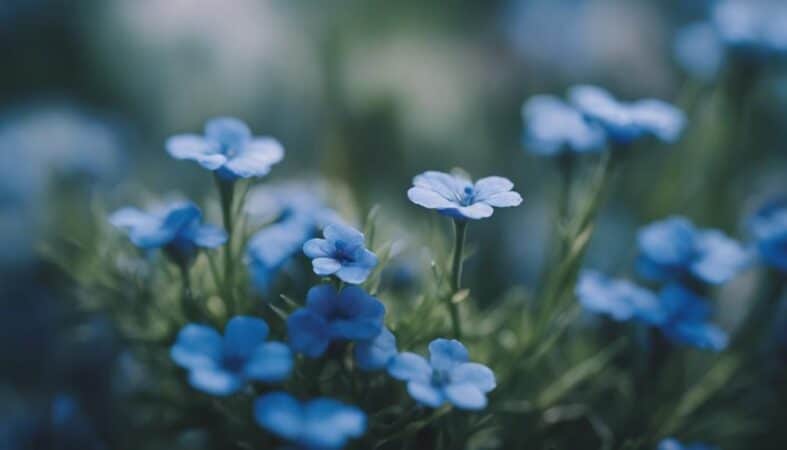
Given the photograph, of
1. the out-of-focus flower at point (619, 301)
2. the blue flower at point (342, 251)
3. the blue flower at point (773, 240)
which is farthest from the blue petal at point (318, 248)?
the blue flower at point (773, 240)

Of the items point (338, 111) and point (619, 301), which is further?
point (338, 111)

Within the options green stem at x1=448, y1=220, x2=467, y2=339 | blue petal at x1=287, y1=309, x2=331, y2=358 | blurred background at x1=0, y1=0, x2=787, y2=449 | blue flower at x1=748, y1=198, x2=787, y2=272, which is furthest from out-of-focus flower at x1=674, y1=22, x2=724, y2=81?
blue petal at x1=287, y1=309, x2=331, y2=358

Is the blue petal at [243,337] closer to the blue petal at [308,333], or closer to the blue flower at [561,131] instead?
the blue petal at [308,333]

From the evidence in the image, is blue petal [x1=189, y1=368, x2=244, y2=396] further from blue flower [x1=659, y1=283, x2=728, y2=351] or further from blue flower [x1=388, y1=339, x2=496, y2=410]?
blue flower [x1=659, y1=283, x2=728, y2=351]

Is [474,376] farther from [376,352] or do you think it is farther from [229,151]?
[229,151]

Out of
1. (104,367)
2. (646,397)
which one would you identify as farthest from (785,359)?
(104,367)

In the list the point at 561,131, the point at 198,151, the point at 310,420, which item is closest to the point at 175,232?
the point at 198,151

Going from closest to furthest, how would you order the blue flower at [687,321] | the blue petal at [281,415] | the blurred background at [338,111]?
the blue petal at [281,415] < the blue flower at [687,321] < the blurred background at [338,111]

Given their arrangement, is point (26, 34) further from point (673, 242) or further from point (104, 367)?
point (673, 242)
